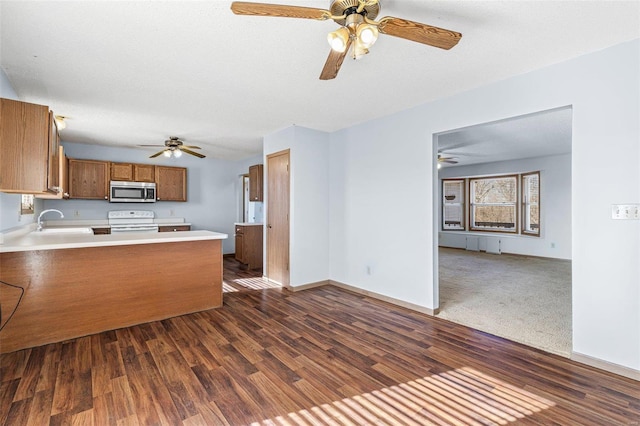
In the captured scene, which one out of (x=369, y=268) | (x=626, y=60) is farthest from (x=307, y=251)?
(x=626, y=60)

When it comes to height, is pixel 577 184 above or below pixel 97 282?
above

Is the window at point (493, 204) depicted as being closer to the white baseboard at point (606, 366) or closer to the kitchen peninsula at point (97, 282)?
the white baseboard at point (606, 366)

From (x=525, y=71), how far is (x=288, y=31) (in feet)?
7.02

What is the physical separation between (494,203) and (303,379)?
7761mm

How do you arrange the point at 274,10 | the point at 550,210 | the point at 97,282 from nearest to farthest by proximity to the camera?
the point at 274,10 < the point at 97,282 < the point at 550,210

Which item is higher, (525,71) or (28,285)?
(525,71)

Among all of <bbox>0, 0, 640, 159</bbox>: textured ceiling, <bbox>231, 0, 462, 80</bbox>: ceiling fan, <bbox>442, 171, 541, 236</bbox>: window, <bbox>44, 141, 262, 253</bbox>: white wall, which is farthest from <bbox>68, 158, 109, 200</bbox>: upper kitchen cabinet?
<bbox>442, 171, 541, 236</bbox>: window

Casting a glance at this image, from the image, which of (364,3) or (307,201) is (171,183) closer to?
(307,201)

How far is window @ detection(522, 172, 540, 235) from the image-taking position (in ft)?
23.2

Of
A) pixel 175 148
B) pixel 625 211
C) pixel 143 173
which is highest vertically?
pixel 175 148

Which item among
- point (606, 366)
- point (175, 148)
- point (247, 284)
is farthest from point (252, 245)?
point (606, 366)

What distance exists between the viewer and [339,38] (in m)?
1.63

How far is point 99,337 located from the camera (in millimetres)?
2770

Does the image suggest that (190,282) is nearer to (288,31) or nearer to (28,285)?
(28,285)
